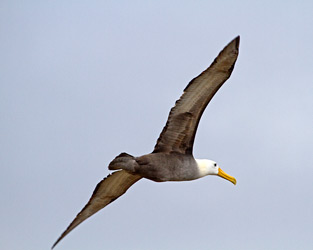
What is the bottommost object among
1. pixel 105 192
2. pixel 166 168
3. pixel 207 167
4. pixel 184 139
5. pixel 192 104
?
pixel 105 192

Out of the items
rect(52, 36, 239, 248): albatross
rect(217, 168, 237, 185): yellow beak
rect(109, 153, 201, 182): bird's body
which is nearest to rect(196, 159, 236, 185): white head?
rect(52, 36, 239, 248): albatross

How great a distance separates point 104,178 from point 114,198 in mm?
825

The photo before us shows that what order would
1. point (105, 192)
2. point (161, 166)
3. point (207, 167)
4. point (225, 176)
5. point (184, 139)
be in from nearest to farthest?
1. point (161, 166)
2. point (184, 139)
3. point (207, 167)
4. point (225, 176)
5. point (105, 192)

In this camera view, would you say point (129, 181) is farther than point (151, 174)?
Yes

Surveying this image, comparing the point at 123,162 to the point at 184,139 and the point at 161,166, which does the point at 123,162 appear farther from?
the point at 184,139

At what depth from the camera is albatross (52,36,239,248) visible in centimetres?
2242

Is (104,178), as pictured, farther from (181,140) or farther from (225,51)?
(225,51)

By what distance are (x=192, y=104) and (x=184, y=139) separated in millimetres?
1032

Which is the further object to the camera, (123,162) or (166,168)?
(166,168)

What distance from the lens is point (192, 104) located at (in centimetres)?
2309

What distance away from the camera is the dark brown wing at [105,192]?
24.9 m

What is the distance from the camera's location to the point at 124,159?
22.5 meters

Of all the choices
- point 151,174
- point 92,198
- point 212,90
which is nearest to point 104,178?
point 92,198


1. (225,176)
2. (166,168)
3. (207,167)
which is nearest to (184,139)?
(166,168)
